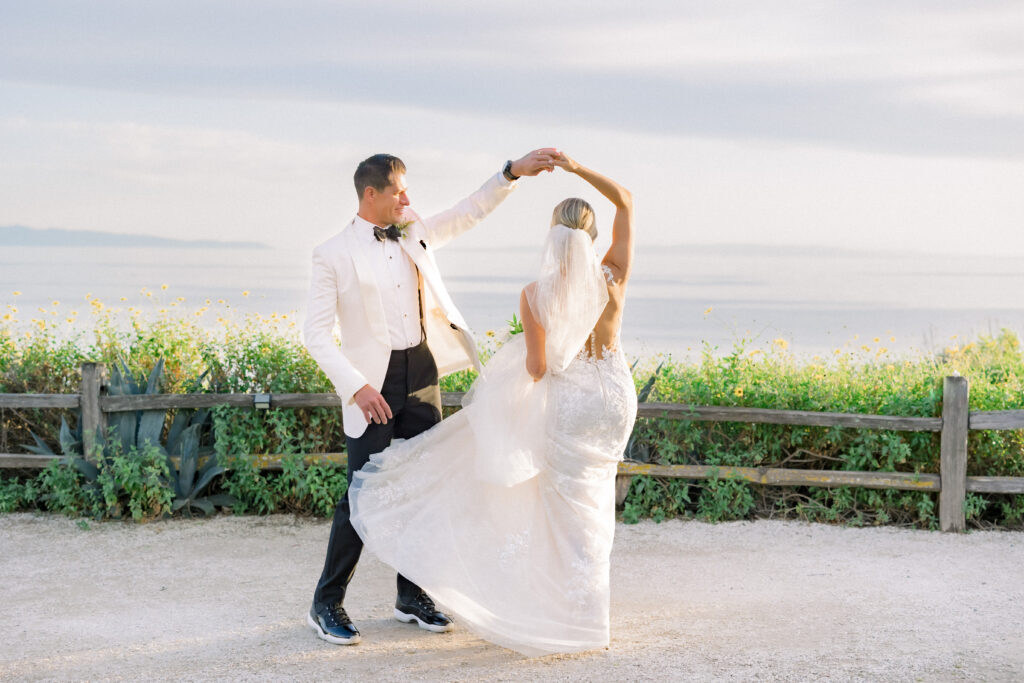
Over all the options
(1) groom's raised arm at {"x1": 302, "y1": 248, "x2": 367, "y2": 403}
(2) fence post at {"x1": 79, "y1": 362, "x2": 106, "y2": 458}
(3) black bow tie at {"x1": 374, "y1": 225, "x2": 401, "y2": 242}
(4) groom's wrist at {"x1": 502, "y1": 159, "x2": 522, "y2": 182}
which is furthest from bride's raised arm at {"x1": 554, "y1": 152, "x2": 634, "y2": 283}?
(2) fence post at {"x1": 79, "y1": 362, "x2": 106, "y2": 458}

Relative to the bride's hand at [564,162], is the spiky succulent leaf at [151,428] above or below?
below

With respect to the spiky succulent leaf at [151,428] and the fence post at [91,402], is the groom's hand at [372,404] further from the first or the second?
the fence post at [91,402]

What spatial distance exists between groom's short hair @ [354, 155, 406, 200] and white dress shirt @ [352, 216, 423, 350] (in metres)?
0.22

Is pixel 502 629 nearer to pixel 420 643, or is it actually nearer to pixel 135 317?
pixel 420 643

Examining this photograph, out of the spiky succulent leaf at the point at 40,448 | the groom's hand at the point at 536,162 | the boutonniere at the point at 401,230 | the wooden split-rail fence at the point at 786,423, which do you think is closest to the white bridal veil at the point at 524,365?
the groom's hand at the point at 536,162

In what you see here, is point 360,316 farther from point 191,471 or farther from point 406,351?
point 191,471

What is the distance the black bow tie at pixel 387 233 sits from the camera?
16.9ft

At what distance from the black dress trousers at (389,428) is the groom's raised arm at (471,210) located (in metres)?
0.63

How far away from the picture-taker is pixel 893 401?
26.3 feet

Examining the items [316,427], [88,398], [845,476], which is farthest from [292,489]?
[845,476]

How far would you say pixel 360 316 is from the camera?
202 inches

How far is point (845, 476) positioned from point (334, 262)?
14.8ft

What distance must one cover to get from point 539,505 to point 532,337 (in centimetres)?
82

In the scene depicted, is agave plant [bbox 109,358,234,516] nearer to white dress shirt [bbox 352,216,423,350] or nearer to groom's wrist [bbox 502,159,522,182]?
white dress shirt [bbox 352,216,423,350]
